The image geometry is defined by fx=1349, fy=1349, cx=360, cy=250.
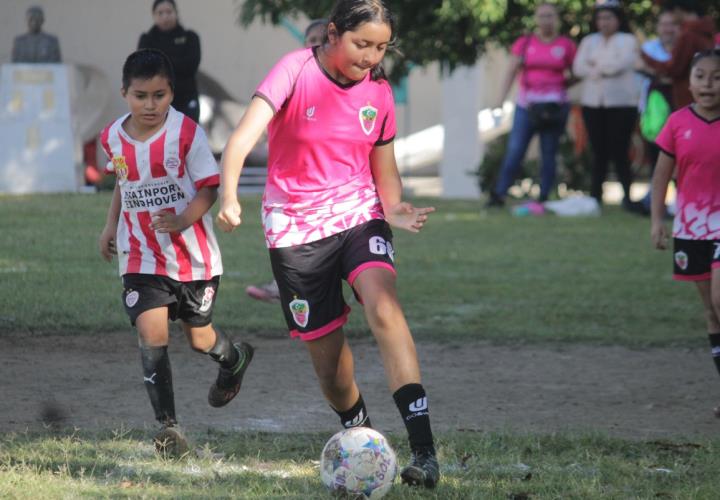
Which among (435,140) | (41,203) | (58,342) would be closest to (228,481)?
(58,342)

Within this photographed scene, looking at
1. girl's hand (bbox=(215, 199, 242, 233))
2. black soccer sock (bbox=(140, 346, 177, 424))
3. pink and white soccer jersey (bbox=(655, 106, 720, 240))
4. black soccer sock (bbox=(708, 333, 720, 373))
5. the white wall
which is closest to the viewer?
girl's hand (bbox=(215, 199, 242, 233))

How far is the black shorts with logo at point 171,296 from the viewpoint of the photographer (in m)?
5.16

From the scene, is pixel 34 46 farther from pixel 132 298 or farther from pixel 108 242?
pixel 132 298

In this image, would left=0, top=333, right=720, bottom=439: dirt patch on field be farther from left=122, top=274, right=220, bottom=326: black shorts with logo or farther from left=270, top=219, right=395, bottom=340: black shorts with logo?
left=270, top=219, right=395, bottom=340: black shorts with logo

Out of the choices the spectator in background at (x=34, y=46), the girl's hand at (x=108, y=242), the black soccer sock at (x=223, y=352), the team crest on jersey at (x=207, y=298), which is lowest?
the black soccer sock at (x=223, y=352)

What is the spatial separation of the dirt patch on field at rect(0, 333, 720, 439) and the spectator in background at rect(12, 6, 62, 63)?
9.10 m

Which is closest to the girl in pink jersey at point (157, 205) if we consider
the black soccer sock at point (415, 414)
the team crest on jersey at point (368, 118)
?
the team crest on jersey at point (368, 118)

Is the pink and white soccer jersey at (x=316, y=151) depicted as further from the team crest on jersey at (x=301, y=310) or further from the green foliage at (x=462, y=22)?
the green foliage at (x=462, y=22)

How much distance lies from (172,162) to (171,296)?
20.6 inches

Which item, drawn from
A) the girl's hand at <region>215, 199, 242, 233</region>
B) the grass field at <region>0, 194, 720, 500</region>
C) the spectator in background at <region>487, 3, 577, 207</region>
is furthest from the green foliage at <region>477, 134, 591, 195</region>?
the girl's hand at <region>215, 199, 242, 233</region>

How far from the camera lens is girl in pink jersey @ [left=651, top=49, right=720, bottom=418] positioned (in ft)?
19.6

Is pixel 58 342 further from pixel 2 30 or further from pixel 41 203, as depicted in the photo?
pixel 2 30

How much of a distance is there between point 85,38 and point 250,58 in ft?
8.85

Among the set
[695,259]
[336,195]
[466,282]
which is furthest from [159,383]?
[466,282]
